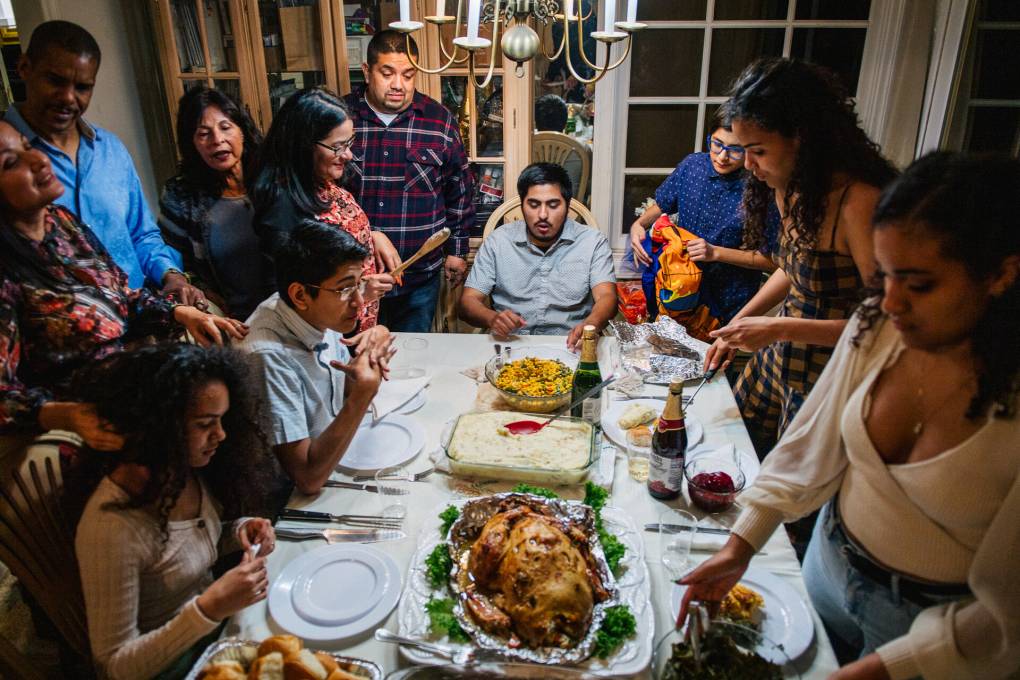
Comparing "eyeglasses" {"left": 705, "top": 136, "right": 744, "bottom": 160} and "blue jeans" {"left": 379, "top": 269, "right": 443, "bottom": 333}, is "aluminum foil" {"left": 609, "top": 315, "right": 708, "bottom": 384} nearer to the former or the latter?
"eyeglasses" {"left": 705, "top": 136, "right": 744, "bottom": 160}

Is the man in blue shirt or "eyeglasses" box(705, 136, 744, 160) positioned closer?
the man in blue shirt

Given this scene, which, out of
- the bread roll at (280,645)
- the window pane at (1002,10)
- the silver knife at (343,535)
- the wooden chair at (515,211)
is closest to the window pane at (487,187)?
the wooden chair at (515,211)

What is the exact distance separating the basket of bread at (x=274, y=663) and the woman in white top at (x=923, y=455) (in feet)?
1.95

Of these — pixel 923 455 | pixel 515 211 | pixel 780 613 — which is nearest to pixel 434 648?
pixel 780 613

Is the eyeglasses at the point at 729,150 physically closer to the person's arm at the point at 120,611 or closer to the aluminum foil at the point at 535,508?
the aluminum foil at the point at 535,508

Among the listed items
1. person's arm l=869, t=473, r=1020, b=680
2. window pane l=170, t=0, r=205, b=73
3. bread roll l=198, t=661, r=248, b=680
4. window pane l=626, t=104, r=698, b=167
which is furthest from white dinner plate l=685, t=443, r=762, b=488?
window pane l=170, t=0, r=205, b=73

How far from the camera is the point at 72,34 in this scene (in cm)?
204

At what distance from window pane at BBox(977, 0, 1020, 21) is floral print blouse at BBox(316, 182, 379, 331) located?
2.90m

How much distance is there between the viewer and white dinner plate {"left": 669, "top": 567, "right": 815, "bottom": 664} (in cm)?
108

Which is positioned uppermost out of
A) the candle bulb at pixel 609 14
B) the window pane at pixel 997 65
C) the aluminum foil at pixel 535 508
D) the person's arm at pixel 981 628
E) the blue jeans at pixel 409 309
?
the candle bulb at pixel 609 14

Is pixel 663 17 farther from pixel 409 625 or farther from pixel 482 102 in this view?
pixel 409 625

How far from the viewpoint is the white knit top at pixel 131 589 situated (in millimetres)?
1077

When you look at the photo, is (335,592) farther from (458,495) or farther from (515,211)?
(515,211)

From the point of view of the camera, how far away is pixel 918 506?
104 cm
